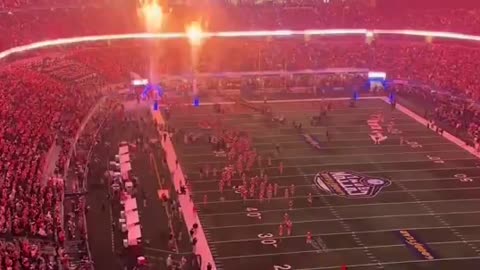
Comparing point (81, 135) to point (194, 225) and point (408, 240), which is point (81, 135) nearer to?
point (194, 225)

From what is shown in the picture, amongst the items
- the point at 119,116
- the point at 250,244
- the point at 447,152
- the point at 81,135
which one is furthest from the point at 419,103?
the point at 250,244

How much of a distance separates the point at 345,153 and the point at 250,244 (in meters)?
12.4

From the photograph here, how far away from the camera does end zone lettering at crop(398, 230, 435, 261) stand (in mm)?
25578

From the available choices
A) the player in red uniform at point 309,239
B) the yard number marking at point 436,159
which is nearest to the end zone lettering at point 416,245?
the player in red uniform at point 309,239

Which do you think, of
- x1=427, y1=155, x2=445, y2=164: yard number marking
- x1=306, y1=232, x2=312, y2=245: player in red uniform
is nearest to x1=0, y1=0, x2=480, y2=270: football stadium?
x1=427, y1=155, x2=445, y2=164: yard number marking

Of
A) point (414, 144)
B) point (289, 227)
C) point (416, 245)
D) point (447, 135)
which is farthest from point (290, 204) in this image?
point (447, 135)

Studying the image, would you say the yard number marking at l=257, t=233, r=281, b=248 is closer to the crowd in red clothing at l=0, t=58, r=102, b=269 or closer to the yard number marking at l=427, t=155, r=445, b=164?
the crowd in red clothing at l=0, t=58, r=102, b=269

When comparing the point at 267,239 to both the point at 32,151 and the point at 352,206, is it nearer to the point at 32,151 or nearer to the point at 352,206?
the point at 352,206

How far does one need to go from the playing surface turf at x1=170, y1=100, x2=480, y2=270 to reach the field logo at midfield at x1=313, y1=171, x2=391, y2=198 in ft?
0.43

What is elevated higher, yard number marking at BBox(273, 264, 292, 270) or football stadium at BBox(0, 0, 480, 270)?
football stadium at BBox(0, 0, 480, 270)

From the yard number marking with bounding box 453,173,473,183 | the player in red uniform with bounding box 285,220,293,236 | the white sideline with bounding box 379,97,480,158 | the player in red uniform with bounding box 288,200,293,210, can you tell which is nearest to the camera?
the player in red uniform with bounding box 285,220,293,236

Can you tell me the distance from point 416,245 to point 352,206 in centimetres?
426

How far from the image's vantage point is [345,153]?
123ft

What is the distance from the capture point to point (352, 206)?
99.0 feet
